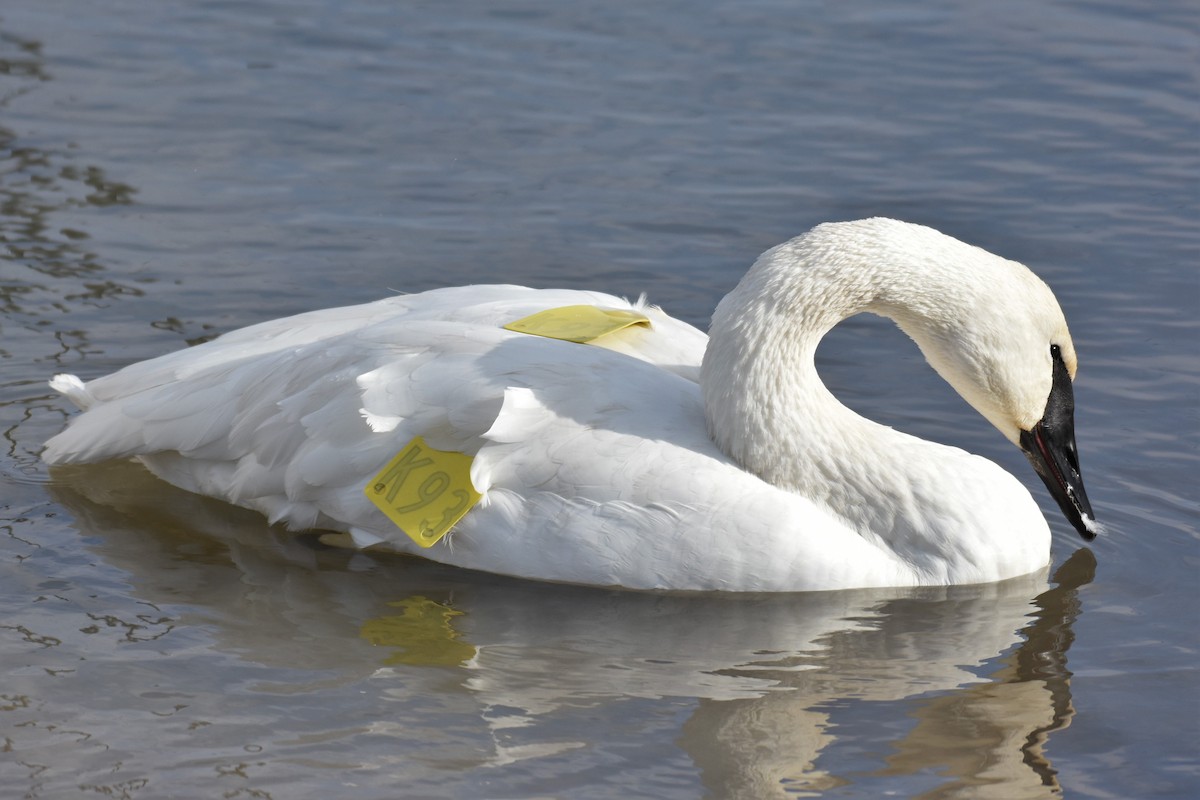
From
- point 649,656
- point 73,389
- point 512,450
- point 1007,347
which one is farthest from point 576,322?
point 73,389

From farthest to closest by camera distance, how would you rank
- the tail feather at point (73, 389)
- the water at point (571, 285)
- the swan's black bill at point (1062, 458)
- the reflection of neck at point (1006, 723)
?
the tail feather at point (73, 389), the swan's black bill at point (1062, 458), the water at point (571, 285), the reflection of neck at point (1006, 723)

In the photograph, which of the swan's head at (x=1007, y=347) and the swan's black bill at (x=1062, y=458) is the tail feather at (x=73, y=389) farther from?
the swan's black bill at (x=1062, y=458)

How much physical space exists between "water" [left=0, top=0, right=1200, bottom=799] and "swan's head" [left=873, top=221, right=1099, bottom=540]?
50 centimetres

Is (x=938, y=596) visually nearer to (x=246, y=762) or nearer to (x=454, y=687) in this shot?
(x=454, y=687)

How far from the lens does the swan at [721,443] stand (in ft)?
21.0

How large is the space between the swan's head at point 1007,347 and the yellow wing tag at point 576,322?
1130 millimetres

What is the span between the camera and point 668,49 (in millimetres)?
12680

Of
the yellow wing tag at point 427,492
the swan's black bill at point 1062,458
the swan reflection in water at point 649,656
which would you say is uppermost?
the swan's black bill at point 1062,458

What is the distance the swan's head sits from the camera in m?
6.60

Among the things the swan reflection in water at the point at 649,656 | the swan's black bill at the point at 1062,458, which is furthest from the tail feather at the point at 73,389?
the swan's black bill at the point at 1062,458

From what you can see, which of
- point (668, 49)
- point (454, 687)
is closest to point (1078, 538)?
point (454, 687)

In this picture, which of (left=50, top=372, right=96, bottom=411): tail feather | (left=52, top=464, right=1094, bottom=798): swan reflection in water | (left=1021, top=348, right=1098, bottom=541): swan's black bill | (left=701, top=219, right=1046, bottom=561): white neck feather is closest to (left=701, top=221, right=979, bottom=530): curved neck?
(left=701, top=219, right=1046, bottom=561): white neck feather

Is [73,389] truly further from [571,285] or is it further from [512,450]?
[571,285]

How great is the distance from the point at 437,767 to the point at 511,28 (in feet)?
27.7
